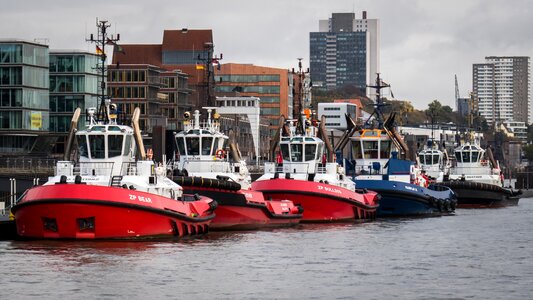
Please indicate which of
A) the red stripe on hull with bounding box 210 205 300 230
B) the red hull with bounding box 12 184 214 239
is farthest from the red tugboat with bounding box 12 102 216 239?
the red stripe on hull with bounding box 210 205 300 230

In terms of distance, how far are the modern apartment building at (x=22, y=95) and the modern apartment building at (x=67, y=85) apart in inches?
184

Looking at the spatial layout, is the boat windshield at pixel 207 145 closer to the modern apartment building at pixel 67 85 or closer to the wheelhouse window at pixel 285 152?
the wheelhouse window at pixel 285 152

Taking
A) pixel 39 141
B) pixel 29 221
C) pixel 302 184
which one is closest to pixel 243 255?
pixel 29 221

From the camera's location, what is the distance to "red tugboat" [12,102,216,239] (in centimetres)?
4684

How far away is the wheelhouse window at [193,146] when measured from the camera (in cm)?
6223

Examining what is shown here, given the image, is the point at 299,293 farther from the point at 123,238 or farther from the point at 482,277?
the point at 123,238

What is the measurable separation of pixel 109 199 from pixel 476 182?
59.9 metres

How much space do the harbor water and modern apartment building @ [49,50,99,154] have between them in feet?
201

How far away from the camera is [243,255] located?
155 feet

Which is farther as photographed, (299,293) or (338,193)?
(338,193)

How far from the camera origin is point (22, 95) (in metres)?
110

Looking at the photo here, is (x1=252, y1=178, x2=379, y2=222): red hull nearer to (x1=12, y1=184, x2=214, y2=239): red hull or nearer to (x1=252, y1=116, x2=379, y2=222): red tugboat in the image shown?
(x1=252, y1=116, x2=379, y2=222): red tugboat

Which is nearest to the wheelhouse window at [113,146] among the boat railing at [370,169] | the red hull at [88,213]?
the red hull at [88,213]

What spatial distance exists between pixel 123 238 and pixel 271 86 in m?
136
